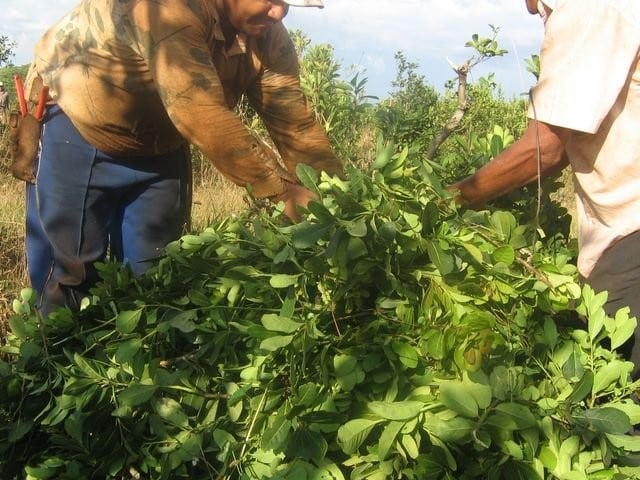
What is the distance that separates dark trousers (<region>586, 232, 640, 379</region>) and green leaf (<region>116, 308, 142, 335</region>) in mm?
1305

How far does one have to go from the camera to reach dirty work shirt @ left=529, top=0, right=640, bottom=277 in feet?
6.21

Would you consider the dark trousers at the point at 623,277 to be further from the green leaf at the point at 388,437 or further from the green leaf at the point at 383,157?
the green leaf at the point at 388,437

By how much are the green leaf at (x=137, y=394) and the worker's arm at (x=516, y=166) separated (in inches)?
39.9

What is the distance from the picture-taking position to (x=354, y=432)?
4.72 ft

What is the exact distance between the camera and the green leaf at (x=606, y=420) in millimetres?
1414

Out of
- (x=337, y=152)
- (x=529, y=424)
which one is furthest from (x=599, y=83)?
(x=337, y=152)

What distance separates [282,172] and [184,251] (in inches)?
22.7

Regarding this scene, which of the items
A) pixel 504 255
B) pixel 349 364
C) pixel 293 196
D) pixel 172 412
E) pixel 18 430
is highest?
pixel 504 255

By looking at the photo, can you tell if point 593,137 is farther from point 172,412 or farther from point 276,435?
point 172,412

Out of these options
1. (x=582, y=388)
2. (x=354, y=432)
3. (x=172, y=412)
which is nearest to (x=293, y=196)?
Answer: (x=172, y=412)

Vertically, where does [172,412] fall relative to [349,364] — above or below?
below

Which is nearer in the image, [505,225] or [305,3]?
[505,225]

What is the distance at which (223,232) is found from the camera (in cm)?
212

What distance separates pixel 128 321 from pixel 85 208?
1.33 m
